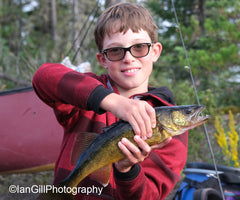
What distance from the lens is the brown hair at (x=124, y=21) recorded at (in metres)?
2.03

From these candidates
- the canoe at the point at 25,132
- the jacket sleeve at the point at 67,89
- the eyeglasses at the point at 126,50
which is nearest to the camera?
the jacket sleeve at the point at 67,89

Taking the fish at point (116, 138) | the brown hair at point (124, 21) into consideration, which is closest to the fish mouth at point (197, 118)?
the fish at point (116, 138)

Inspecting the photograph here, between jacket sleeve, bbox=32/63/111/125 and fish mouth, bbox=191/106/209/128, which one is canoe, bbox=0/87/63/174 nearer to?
jacket sleeve, bbox=32/63/111/125

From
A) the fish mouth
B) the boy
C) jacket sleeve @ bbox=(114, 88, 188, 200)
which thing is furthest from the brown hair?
the fish mouth

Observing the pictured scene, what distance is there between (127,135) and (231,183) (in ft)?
6.25

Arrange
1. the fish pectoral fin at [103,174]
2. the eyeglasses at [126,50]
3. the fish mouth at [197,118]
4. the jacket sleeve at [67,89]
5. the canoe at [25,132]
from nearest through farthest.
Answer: the fish mouth at [197,118], the jacket sleeve at [67,89], the fish pectoral fin at [103,174], the eyeglasses at [126,50], the canoe at [25,132]

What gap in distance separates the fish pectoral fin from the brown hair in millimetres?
980

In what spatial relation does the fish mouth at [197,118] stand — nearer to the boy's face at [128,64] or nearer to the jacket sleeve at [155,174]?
the jacket sleeve at [155,174]

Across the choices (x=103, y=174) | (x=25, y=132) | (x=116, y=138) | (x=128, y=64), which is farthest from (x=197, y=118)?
(x=25, y=132)

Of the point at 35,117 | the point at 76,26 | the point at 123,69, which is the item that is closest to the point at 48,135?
the point at 35,117

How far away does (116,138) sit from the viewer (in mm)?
1438

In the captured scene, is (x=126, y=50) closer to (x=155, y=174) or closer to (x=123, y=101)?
(x=123, y=101)

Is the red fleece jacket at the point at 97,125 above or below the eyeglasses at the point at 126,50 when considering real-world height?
below

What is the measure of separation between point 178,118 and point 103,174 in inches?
22.7
